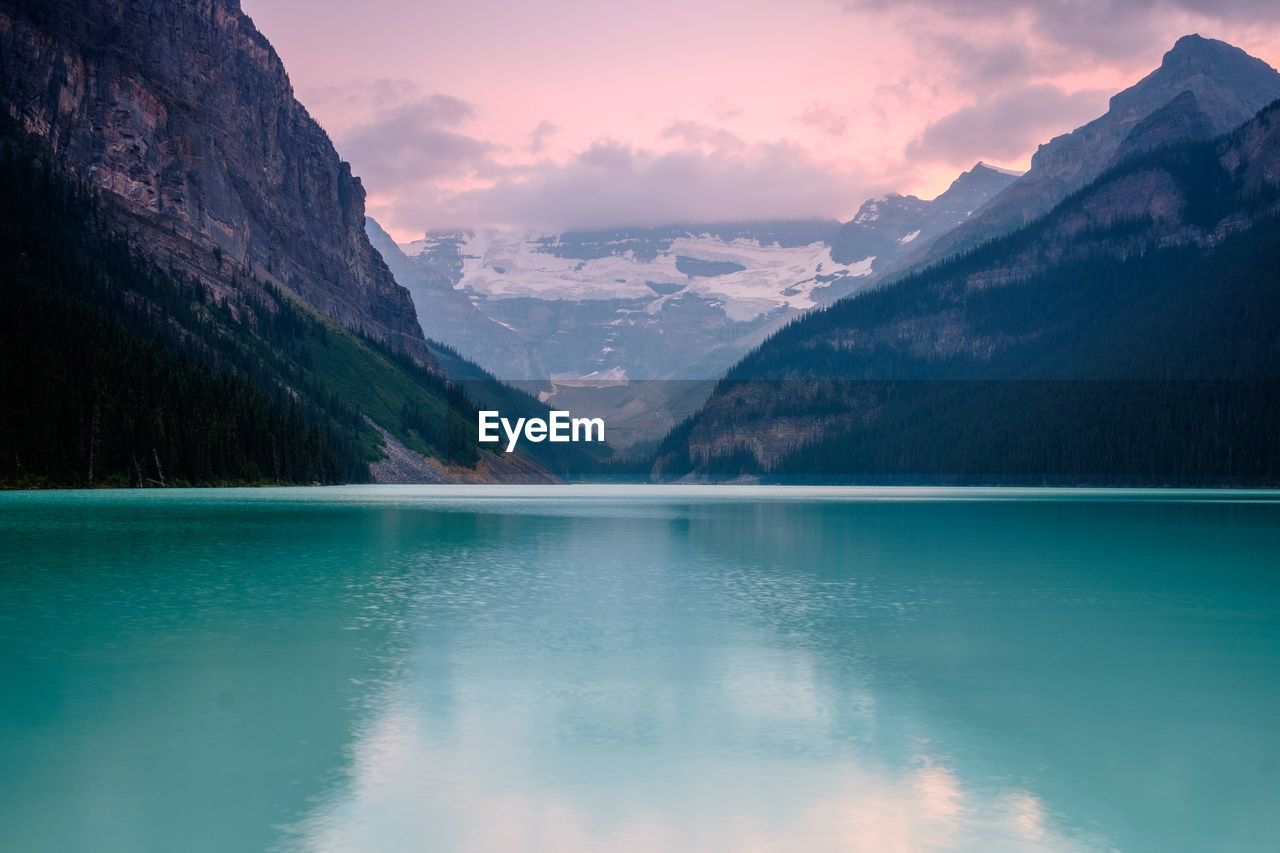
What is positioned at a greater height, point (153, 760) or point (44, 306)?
point (44, 306)

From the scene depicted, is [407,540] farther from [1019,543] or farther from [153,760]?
[153,760]

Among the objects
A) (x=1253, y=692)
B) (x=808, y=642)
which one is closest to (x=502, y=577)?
(x=808, y=642)

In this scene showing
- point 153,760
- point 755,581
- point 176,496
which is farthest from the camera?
point 176,496

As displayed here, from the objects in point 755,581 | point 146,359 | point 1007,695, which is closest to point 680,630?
point 1007,695

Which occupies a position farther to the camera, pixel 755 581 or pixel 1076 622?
pixel 755 581

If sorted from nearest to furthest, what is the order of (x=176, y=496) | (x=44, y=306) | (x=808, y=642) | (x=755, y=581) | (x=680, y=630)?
(x=808, y=642)
(x=680, y=630)
(x=755, y=581)
(x=176, y=496)
(x=44, y=306)

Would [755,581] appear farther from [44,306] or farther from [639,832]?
[44,306]
